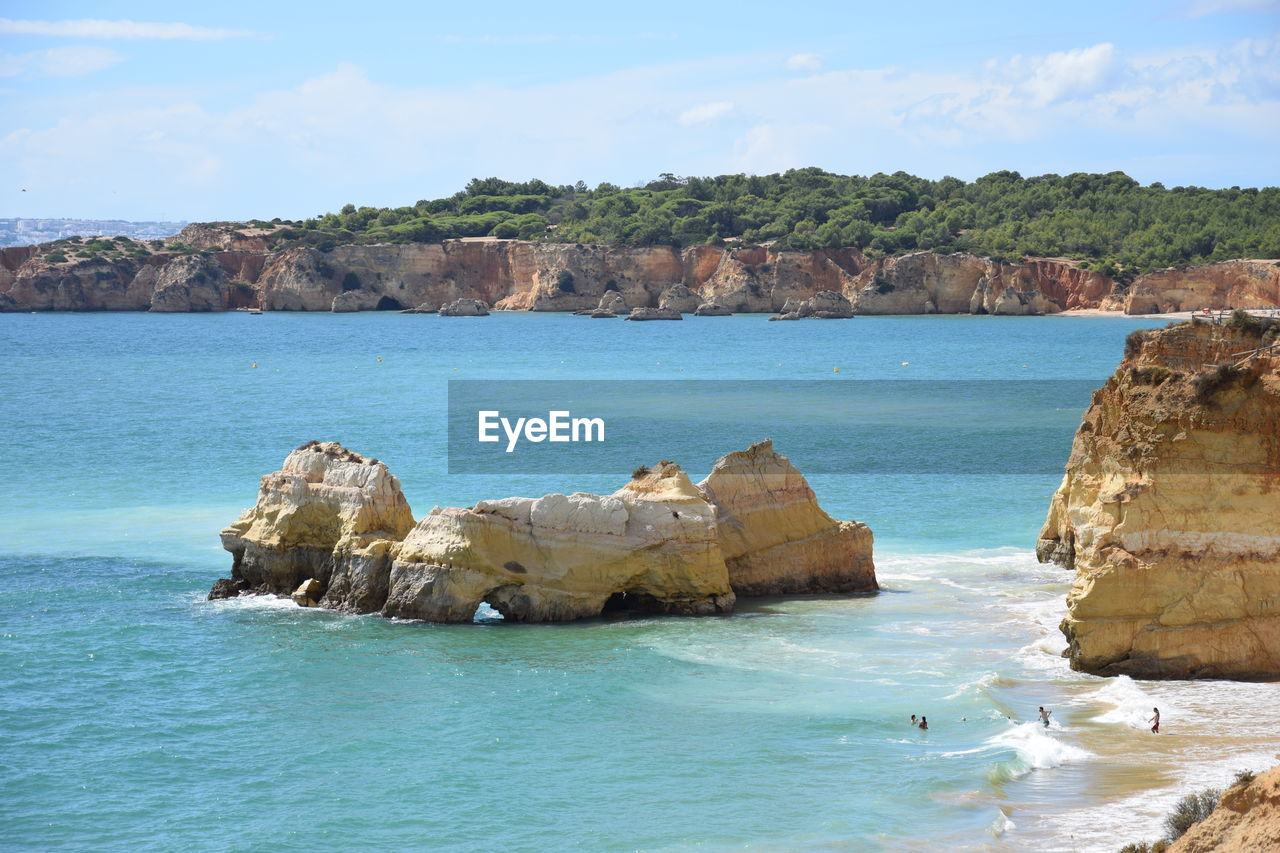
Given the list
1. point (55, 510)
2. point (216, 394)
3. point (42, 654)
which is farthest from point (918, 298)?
point (42, 654)

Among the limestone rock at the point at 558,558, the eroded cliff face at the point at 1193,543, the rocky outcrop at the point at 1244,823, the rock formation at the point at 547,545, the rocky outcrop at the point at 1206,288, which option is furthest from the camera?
the rocky outcrop at the point at 1206,288

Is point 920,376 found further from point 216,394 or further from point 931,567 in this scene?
point 931,567

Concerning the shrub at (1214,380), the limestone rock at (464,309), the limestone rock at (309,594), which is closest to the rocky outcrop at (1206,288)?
the limestone rock at (464,309)

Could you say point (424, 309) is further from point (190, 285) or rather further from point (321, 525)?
point (321, 525)

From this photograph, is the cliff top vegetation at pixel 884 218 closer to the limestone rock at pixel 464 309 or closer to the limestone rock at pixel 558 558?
the limestone rock at pixel 464 309

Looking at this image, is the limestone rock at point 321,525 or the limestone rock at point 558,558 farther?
the limestone rock at point 321,525

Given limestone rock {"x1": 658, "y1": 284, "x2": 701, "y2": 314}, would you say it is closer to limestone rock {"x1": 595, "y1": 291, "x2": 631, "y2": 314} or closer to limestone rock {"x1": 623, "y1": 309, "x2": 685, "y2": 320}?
limestone rock {"x1": 623, "y1": 309, "x2": 685, "y2": 320}

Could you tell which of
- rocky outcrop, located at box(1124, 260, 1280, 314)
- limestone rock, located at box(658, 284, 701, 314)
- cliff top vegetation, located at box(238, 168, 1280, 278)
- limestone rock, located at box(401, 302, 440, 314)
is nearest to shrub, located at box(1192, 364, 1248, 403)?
rocky outcrop, located at box(1124, 260, 1280, 314)
